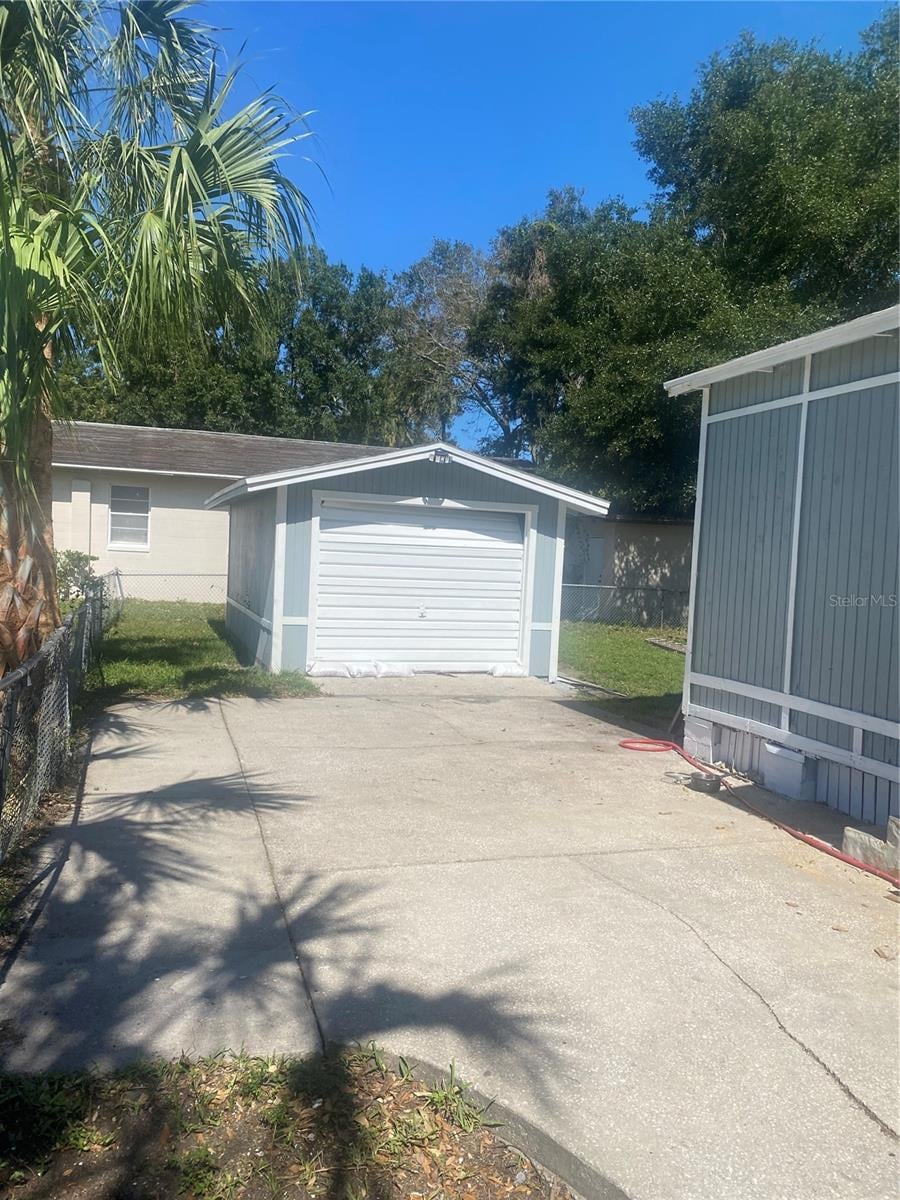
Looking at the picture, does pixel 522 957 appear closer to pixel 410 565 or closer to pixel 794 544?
pixel 794 544

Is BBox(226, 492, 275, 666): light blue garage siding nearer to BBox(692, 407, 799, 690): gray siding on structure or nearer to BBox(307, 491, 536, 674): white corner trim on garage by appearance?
BBox(307, 491, 536, 674): white corner trim on garage

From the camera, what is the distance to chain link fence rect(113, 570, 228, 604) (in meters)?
21.8

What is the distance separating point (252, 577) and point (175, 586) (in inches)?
314

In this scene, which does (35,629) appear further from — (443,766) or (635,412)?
(635,412)

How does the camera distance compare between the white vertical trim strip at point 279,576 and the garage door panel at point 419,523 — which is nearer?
the white vertical trim strip at point 279,576

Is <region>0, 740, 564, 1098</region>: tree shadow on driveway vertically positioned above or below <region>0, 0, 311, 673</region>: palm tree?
below

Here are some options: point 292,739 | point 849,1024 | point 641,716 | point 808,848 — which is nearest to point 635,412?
point 641,716

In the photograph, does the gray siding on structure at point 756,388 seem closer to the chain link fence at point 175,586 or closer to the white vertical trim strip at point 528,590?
the white vertical trim strip at point 528,590

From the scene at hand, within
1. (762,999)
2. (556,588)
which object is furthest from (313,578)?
(762,999)

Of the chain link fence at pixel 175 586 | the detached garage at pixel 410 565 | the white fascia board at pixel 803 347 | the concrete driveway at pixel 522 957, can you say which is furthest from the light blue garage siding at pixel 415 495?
the chain link fence at pixel 175 586

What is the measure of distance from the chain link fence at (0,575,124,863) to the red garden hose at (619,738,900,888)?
16.2 ft

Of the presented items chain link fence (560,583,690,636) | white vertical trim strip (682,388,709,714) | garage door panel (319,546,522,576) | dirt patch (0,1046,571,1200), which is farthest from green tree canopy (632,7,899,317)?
dirt patch (0,1046,571,1200)

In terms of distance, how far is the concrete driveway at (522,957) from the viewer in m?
3.25

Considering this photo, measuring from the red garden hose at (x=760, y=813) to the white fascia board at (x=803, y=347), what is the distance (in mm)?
3384
